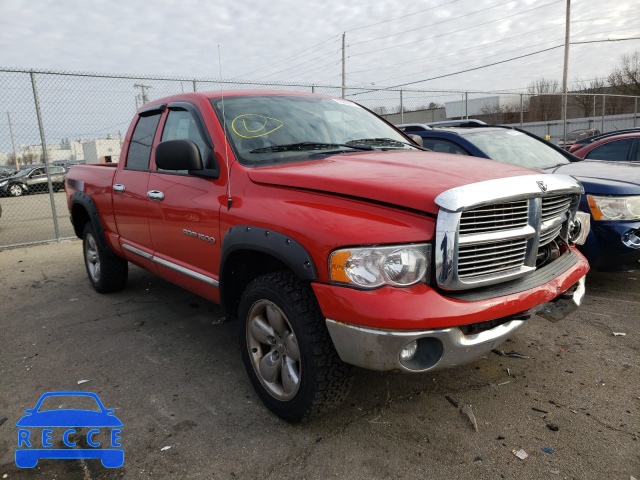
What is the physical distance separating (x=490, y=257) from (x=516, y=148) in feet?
12.5

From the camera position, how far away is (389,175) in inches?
96.8

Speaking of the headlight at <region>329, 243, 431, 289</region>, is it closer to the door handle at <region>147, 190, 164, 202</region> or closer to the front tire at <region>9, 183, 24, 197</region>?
the door handle at <region>147, 190, 164, 202</region>

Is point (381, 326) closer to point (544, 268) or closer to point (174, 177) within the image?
point (544, 268)

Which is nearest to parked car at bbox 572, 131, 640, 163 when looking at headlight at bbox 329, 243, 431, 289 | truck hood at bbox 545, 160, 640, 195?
truck hood at bbox 545, 160, 640, 195

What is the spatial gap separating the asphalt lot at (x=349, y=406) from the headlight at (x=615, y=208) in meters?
0.78

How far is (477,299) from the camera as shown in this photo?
7.23 ft

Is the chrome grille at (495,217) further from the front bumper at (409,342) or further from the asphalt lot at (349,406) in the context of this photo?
the asphalt lot at (349,406)

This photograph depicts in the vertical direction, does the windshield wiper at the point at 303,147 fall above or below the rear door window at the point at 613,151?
above

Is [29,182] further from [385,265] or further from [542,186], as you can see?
[542,186]

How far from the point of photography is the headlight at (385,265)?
6.97 ft

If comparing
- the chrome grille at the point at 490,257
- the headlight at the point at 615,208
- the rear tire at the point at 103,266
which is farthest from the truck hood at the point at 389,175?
the rear tire at the point at 103,266

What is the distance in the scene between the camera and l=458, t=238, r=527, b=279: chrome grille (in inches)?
86.1

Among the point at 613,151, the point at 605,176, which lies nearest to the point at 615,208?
the point at 605,176

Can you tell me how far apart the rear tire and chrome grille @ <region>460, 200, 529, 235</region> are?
378 cm
